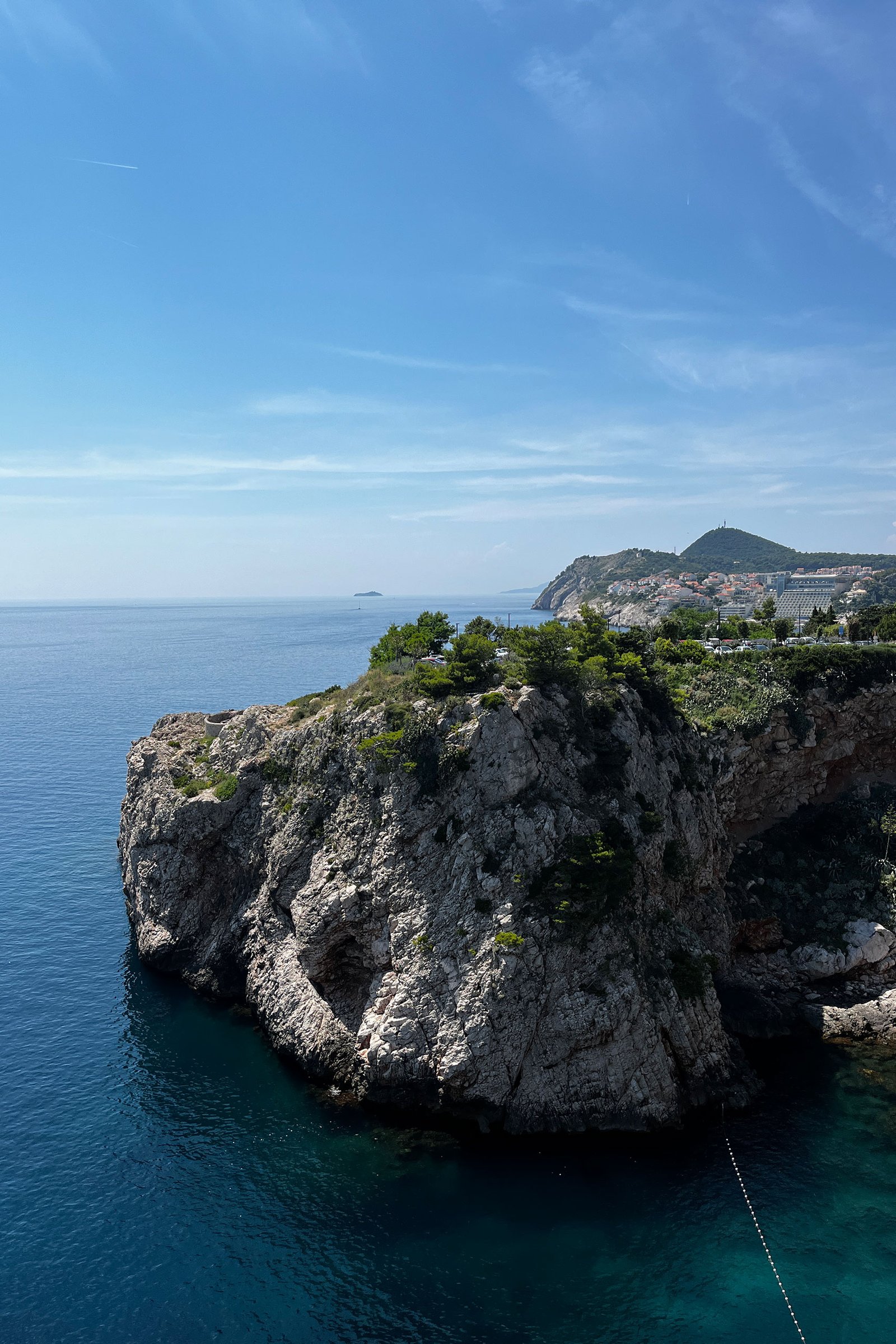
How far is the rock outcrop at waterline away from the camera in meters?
32.7

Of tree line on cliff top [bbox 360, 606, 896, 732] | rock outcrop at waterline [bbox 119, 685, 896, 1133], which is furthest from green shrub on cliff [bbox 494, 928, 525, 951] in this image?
tree line on cliff top [bbox 360, 606, 896, 732]

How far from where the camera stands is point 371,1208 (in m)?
28.2

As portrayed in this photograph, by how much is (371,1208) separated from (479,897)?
12.5 metres

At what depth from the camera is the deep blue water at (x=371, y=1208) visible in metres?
24.1

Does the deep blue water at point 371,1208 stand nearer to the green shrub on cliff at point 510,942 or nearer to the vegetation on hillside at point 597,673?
the green shrub on cliff at point 510,942

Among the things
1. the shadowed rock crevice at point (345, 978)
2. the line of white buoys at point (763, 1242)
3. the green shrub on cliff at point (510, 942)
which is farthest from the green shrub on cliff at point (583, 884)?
the line of white buoys at point (763, 1242)

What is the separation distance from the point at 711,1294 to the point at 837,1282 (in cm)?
430

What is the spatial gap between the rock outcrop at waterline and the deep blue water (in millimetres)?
2070

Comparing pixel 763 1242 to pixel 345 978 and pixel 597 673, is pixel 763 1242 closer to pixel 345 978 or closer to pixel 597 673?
pixel 345 978

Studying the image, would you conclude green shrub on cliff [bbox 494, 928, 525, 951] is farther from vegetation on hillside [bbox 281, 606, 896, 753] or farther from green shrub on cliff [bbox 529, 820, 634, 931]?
vegetation on hillside [bbox 281, 606, 896, 753]

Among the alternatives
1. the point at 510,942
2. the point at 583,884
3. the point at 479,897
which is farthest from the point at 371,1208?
the point at 583,884

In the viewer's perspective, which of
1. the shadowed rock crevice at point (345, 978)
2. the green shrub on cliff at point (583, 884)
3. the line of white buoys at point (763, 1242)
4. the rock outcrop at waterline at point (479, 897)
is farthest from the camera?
the shadowed rock crevice at point (345, 978)

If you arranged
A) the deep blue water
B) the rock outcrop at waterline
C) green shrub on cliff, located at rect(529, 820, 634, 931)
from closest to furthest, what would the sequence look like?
1. the deep blue water
2. the rock outcrop at waterline
3. green shrub on cliff, located at rect(529, 820, 634, 931)

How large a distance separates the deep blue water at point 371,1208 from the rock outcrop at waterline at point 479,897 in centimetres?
207
